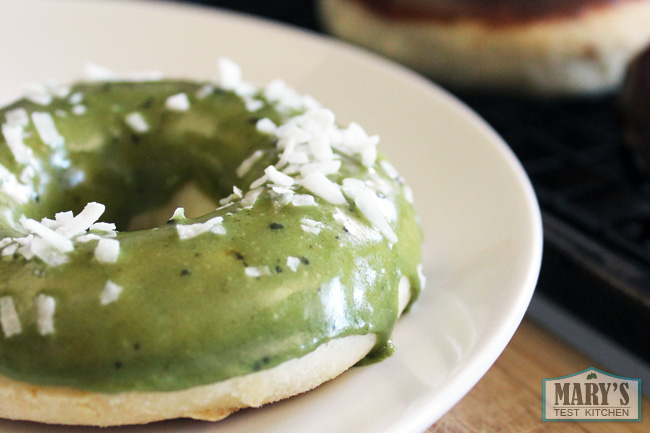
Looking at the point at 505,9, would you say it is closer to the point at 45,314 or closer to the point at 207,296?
the point at 207,296

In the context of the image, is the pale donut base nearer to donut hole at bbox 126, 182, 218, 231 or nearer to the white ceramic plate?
the white ceramic plate

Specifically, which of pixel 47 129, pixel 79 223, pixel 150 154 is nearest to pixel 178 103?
pixel 150 154

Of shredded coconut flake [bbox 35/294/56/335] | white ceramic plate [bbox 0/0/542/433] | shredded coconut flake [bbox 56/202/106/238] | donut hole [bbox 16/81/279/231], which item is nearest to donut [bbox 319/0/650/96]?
white ceramic plate [bbox 0/0/542/433]

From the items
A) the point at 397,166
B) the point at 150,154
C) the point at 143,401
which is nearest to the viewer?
the point at 143,401

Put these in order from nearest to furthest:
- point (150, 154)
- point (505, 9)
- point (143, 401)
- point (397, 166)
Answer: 1. point (143, 401)
2. point (150, 154)
3. point (397, 166)
4. point (505, 9)

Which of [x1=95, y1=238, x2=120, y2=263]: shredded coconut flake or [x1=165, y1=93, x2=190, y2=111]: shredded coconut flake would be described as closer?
[x1=95, y1=238, x2=120, y2=263]: shredded coconut flake

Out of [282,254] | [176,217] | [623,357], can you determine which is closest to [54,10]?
[176,217]

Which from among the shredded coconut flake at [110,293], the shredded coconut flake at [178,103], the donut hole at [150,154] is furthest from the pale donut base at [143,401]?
the shredded coconut flake at [178,103]

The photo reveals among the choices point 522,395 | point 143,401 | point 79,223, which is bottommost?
point 522,395
